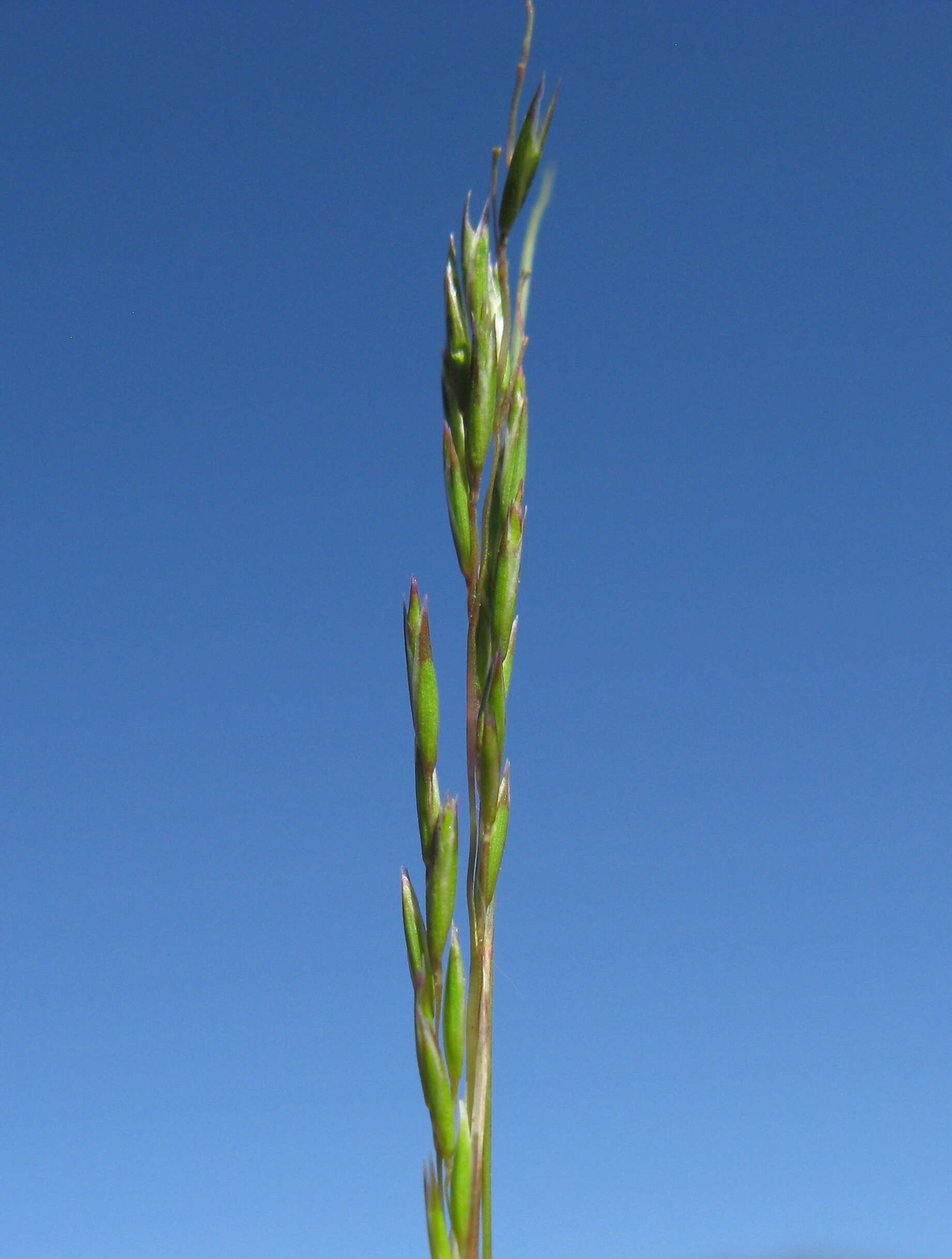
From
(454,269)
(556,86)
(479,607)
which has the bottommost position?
(479,607)

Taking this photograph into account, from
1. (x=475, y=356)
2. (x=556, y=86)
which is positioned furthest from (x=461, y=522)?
(x=556, y=86)

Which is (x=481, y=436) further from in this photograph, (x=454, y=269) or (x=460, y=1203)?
(x=460, y=1203)

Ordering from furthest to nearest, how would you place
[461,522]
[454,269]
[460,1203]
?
[454,269] < [461,522] < [460,1203]

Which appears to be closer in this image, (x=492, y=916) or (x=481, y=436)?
(x=492, y=916)

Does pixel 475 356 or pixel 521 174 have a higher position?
pixel 521 174

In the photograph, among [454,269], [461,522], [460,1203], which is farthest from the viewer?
[454,269]

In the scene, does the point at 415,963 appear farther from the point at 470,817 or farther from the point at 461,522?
the point at 461,522
